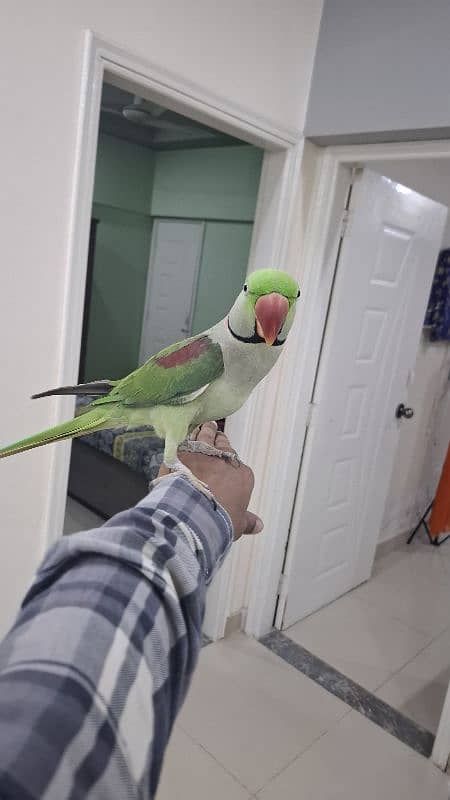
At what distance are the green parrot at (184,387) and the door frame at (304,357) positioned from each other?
4.33 ft

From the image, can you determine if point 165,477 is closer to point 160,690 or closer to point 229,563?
point 160,690

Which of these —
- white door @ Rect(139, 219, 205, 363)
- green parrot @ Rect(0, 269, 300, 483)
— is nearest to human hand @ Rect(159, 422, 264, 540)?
green parrot @ Rect(0, 269, 300, 483)

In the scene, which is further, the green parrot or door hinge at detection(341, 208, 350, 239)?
door hinge at detection(341, 208, 350, 239)

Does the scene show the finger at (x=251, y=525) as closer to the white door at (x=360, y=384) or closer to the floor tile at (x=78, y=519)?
the white door at (x=360, y=384)

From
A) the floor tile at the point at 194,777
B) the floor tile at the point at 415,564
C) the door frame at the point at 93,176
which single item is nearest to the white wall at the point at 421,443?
the floor tile at the point at 415,564

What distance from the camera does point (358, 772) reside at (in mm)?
1825

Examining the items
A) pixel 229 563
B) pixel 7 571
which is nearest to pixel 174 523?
pixel 7 571

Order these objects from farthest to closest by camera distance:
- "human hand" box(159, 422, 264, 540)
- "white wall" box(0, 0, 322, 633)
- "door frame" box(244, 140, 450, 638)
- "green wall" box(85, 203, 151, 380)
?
1. "green wall" box(85, 203, 151, 380)
2. "door frame" box(244, 140, 450, 638)
3. "white wall" box(0, 0, 322, 633)
4. "human hand" box(159, 422, 264, 540)

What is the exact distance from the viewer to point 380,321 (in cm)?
248

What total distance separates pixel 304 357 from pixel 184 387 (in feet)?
4.61

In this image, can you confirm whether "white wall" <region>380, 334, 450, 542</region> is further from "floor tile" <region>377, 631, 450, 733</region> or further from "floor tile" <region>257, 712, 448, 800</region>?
"floor tile" <region>257, 712, 448, 800</region>

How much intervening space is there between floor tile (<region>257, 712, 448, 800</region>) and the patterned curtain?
2.11 metres

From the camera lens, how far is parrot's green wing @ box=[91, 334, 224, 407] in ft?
2.77

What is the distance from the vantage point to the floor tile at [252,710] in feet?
6.03
